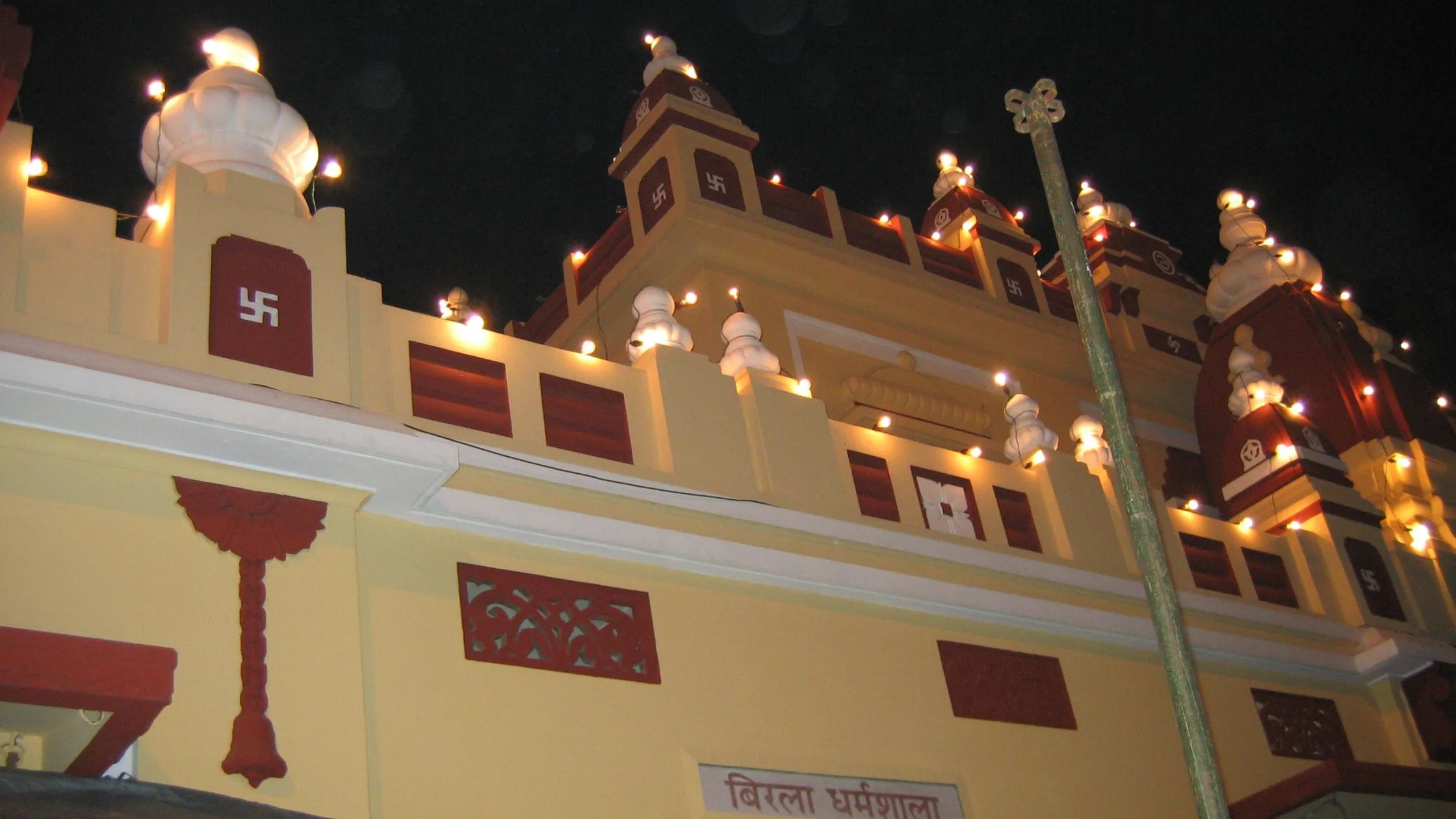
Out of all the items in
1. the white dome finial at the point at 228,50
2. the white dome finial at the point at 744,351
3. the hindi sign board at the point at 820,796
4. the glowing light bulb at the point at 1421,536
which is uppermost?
the white dome finial at the point at 228,50

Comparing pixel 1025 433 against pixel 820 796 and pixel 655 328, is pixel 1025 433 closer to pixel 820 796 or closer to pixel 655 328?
pixel 655 328

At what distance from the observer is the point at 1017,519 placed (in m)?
7.75

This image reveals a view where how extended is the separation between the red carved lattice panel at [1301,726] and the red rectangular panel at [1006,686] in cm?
170

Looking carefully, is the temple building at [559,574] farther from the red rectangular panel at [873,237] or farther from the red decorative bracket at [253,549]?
the red rectangular panel at [873,237]

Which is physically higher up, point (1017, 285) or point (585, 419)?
point (1017, 285)

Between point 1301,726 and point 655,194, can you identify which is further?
point 655,194

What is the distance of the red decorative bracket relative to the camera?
443 centimetres

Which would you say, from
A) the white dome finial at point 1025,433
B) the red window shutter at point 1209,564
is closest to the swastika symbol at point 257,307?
the white dome finial at point 1025,433

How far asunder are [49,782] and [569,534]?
2.62 meters

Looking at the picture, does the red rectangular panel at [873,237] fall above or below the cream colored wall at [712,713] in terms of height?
above

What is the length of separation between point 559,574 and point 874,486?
6.58 feet

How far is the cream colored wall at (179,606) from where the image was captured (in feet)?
14.4

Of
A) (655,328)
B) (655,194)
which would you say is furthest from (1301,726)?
(655,194)

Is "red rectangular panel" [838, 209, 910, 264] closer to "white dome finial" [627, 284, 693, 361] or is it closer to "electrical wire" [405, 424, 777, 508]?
"white dome finial" [627, 284, 693, 361]
